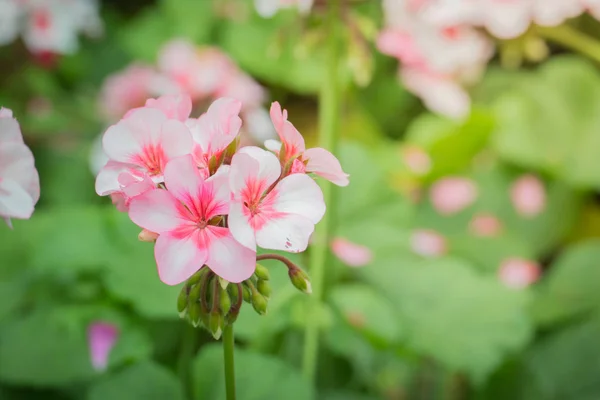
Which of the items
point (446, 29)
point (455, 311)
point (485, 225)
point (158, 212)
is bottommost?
point (485, 225)

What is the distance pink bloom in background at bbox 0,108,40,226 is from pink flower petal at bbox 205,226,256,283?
0.10 metres

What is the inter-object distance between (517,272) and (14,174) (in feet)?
2.73

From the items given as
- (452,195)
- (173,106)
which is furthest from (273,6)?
(452,195)

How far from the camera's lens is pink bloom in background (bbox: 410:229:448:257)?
95 cm

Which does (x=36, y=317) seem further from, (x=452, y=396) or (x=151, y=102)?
(x=452, y=396)

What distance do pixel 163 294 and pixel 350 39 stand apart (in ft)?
1.01

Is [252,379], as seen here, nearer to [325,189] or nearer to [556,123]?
[325,189]

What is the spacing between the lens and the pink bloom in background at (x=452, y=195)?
119 centimetres

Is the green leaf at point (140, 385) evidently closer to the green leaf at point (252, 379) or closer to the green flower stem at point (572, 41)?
the green leaf at point (252, 379)

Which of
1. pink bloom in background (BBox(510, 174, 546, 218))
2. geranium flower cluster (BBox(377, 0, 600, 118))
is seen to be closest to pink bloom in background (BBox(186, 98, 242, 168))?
geranium flower cluster (BBox(377, 0, 600, 118))

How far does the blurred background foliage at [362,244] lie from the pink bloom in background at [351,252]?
0.04 ft

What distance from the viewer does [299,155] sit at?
13.9 inches

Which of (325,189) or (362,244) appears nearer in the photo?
(325,189)

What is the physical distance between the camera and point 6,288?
0.67 metres
